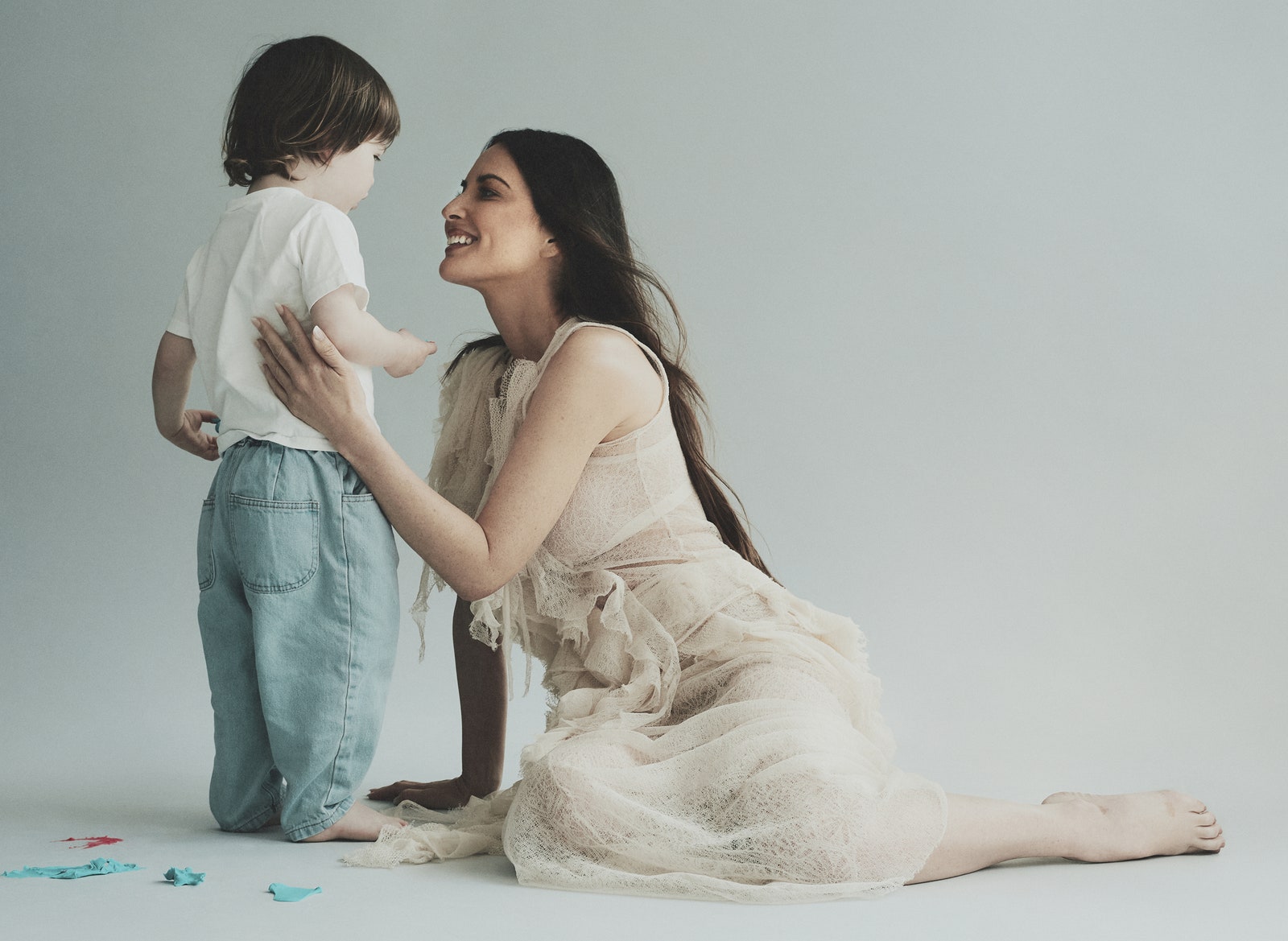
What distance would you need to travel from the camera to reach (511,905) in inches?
64.7

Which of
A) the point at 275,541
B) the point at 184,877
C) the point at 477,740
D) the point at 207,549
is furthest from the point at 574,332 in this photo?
the point at 184,877

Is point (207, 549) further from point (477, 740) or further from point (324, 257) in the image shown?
point (477, 740)

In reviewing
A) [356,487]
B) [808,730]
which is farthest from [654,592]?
[356,487]

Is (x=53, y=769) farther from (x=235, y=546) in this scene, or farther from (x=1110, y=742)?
(x=1110, y=742)

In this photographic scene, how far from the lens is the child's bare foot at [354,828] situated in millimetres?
1979

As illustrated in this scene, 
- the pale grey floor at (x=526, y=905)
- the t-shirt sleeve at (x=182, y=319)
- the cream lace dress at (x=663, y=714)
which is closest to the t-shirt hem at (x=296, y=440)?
the t-shirt sleeve at (x=182, y=319)

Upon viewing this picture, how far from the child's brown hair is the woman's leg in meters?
1.38

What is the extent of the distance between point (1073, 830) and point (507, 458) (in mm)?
1024

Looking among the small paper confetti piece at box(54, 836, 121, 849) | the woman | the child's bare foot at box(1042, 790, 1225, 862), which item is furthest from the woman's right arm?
the child's bare foot at box(1042, 790, 1225, 862)

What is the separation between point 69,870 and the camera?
1.75 m

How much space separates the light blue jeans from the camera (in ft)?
6.25

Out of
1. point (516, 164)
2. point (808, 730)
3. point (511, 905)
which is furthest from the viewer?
point (516, 164)

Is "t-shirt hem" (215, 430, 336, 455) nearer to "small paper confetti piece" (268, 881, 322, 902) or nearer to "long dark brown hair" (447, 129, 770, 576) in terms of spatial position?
"long dark brown hair" (447, 129, 770, 576)

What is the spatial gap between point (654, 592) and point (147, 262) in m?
2.17
